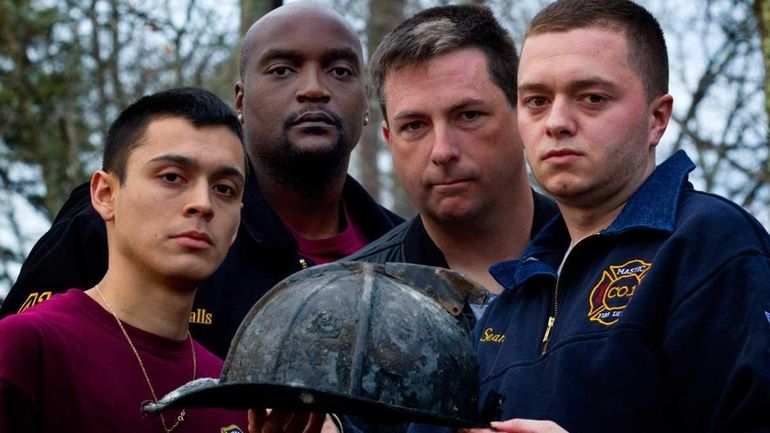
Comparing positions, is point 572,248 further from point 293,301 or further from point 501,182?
point 501,182

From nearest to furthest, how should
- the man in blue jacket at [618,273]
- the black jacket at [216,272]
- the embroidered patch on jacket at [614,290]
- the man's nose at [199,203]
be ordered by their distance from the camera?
1. the man in blue jacket at [618,273]
2. the embroidered patch on jacket at [614,290]
3. the man's nose at [199,203]
4. the black jacket at [216,272]

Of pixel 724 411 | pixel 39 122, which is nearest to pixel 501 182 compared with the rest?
pixel 724 411

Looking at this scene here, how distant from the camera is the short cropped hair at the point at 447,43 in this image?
18.8 feet

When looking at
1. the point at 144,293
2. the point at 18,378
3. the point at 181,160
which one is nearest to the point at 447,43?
the point at 181,160

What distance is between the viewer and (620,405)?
12.4ft

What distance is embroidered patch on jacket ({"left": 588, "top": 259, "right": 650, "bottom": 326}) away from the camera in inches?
154

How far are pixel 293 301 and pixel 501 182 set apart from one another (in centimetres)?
200

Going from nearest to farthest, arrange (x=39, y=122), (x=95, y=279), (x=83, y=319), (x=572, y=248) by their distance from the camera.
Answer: (x=572, y=248)
(x=83, y=319)
(x=95, y=279)
(x=39, y=122)

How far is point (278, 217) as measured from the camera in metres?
6.29

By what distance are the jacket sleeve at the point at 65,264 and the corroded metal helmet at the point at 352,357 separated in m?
1.74

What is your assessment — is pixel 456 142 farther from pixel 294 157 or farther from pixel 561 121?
pixel 561 121

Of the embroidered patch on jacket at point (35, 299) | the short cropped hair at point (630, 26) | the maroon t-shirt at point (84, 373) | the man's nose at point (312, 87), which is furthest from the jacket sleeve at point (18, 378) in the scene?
the man's nose at point (312, 87)

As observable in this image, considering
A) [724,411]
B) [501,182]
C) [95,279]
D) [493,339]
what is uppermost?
[501,182]

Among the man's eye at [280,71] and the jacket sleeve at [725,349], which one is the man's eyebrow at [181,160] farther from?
the jacket sleeve at [725,349]
